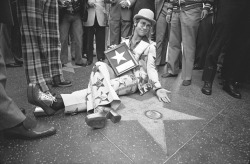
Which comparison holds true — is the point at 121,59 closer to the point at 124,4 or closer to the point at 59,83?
the point at 59,83

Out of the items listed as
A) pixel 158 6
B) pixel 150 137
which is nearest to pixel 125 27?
pixel 158 6

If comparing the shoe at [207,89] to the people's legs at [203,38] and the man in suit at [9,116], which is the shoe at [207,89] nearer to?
the people's legs at [203,38]

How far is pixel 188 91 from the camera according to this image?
7.78 feet

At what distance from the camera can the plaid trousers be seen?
5.39ft

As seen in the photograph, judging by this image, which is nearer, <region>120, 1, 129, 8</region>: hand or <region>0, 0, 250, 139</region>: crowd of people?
<region>0, 0, 250, 139</region>: crowd of people

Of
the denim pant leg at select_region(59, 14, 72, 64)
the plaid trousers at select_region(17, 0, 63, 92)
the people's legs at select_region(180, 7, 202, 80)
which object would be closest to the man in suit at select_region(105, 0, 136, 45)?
the denim pant leg at select_region(59, 14, 72, 64)

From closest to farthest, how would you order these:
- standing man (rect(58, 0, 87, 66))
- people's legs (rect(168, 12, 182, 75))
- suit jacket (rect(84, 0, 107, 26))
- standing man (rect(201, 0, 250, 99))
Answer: standing man (rect(201, 0, 250, 99))
people's legs (rect(168, 12, 182, 75))
standing man (rect(58, 0, 87, 66))
suit jacket (rect(84, 0, 107, 26))

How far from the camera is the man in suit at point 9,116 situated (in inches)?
39.2

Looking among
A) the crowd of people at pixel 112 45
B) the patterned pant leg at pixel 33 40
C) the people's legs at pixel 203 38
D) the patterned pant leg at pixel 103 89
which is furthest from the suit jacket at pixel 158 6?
the patterned pant leg at pixel 33 40

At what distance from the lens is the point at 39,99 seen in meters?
1.38

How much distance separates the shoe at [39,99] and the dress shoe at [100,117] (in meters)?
0.43

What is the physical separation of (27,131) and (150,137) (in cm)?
91

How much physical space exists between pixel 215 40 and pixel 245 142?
127 cm

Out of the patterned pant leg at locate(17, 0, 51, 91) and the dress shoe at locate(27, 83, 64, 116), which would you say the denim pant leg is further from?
the dress shoe at locate(27, 83, 64, 116)
